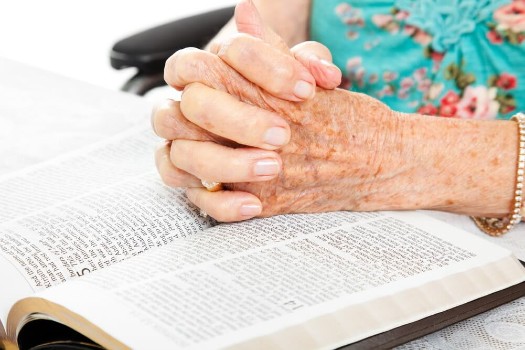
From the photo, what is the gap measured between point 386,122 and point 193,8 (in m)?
2.50

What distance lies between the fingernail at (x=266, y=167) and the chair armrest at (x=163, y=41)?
563mm

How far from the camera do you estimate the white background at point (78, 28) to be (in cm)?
305

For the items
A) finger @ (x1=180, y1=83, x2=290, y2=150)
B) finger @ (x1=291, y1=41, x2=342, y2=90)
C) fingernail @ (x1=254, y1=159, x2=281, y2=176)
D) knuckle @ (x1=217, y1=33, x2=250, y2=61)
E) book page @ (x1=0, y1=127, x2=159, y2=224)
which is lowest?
book page @ (x1=0, y1=127, x2=159, y2=224)

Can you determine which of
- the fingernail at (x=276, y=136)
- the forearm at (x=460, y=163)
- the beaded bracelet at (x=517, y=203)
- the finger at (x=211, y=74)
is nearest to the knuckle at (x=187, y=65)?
the finger at (x=211, y=74)

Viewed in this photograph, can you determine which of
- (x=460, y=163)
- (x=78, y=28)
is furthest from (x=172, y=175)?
(x=78, y=28)

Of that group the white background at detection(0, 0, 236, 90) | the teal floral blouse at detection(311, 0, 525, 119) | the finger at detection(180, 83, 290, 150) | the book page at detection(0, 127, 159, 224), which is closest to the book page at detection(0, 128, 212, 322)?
the book page at detection(0, 127, 159, 224)

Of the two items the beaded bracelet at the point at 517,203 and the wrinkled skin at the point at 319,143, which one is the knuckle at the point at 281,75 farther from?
the beaded bracelet at the point at 517,203

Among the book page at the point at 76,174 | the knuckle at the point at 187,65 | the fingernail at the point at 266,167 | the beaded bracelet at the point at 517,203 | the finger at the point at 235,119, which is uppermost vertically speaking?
the knuckle at the point at 187,65

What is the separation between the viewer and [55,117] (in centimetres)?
120

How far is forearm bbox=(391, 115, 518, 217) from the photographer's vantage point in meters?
0.93

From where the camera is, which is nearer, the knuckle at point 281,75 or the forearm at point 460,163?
the knuckle at point 281,75

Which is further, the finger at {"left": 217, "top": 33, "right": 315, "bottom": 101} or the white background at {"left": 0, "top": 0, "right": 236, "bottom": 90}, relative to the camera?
the white background at {"left": 0, "top": 0, "right": 236, "bottom": 90}

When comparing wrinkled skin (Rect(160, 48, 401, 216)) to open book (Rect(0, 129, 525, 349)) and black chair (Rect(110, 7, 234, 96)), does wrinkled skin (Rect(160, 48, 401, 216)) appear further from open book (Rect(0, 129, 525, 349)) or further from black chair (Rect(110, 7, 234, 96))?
black chair (Rect(110, 7, 234, 96))

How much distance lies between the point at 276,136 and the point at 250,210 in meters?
0.09
